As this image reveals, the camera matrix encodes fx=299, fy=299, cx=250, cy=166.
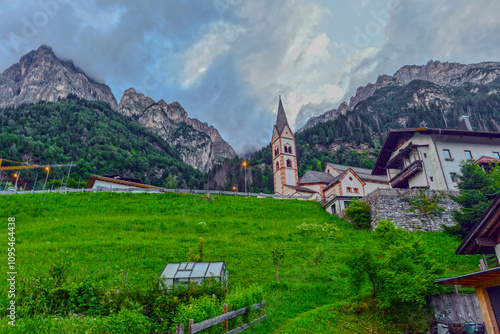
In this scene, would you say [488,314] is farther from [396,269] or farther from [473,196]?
[473,196]

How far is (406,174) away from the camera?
41469 mm

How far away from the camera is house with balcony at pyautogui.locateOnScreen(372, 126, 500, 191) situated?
3853 centimetres

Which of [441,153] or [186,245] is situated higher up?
[441,153]

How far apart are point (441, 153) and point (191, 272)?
120ft

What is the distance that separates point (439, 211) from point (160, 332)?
32796mm

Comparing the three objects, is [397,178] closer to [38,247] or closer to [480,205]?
[480,205]

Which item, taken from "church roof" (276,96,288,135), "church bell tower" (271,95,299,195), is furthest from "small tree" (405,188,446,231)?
"church roof" (276,96,288,135)

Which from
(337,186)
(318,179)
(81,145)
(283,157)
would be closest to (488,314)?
(337,186)

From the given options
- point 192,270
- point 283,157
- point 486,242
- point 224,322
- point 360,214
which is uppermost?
point 283,157

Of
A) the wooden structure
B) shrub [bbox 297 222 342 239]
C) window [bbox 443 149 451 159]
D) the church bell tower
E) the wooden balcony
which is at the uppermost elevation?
the church bell tower

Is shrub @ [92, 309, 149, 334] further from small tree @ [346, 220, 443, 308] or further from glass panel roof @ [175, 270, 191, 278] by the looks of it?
small tree @ [346, 220, 443, 308]

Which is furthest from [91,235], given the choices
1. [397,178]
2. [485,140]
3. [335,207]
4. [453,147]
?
[485,140]

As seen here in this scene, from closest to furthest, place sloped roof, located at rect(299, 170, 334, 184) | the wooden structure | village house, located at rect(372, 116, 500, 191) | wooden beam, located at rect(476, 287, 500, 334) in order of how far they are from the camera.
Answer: the wooden structure → wooden beam, located at rect(476, 287, 500, 334) → village house, located at rect(372, 116, 500, 191) → sloped roof, located at rect(299, 170, 334, 184)

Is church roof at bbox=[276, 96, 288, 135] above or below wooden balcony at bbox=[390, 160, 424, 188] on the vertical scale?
above
